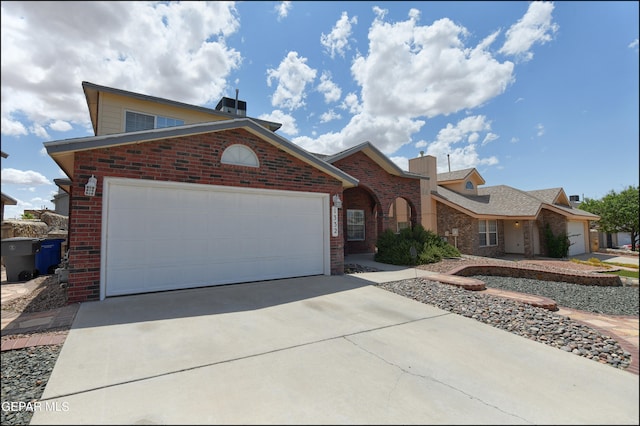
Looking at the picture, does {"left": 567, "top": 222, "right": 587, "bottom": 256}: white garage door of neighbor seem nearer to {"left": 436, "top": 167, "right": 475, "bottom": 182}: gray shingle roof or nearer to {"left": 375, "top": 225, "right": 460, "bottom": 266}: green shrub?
{"left": 436, "top": 167, "right": 475, "bottom": 182}: gray shingle roof

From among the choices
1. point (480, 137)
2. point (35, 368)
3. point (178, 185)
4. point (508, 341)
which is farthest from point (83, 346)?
point (508, 341)

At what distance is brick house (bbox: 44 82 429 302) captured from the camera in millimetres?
5836

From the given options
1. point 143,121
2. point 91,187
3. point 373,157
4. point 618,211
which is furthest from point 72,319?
point 618,211

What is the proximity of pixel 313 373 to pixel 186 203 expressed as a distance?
16.9 ft

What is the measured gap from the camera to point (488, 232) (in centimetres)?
1825

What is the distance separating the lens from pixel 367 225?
54.2ft

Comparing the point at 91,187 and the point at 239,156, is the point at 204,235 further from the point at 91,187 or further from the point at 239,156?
the point at 91,187

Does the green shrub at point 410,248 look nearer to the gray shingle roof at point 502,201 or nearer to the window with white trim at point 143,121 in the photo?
the gray shingle roof at point 502,201

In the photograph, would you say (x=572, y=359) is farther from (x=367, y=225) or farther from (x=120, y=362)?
(x=367, y=225)

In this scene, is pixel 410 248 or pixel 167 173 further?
pixel 410 248

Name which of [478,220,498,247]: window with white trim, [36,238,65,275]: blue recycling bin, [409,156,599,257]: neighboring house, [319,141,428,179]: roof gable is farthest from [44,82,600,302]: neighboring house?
[478,220,498,247]: window with white trim

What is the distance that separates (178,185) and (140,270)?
6.61 ft

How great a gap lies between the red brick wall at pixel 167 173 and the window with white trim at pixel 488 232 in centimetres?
1266
